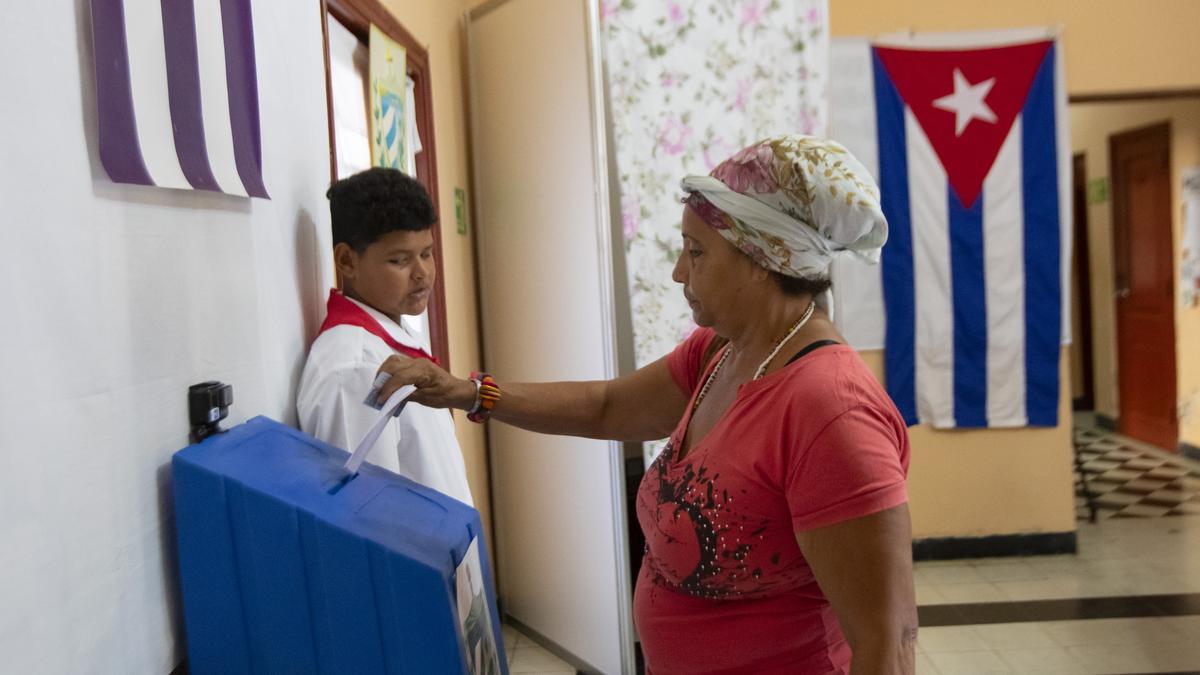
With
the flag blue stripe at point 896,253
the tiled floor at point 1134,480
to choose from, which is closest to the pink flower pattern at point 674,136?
the flag blue stripe at point 896,253

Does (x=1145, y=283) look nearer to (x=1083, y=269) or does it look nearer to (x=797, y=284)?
(x=1083, y=269)

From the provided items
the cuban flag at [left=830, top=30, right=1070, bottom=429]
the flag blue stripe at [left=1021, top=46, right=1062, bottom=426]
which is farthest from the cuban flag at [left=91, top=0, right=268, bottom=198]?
the flag blue stripe at [left=1021, top=46, right=1062, bottom=426]

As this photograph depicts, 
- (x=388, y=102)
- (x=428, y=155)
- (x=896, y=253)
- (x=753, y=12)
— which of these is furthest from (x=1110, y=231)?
(x=388, y=102)

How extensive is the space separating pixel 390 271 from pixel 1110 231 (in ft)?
23.1

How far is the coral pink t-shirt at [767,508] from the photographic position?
1.06m

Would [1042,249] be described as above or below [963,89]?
below

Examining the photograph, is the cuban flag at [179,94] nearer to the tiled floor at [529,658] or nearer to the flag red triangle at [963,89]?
the tiled floor at [529,658]

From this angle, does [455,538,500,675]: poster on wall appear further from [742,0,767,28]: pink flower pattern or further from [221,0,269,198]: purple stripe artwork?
[742,0,767,28]: pink flower pattern

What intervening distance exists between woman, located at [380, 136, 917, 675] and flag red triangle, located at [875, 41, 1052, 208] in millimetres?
3202

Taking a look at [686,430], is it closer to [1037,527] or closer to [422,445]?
[422,445]

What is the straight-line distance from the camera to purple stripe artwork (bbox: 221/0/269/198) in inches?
44.8

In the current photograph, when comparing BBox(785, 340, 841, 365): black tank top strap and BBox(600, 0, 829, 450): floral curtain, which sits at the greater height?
BBox(600, 0, 829, 450): floral curtain

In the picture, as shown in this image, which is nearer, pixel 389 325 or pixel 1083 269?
pixel 389 325

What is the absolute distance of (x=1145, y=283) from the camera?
263 inches
